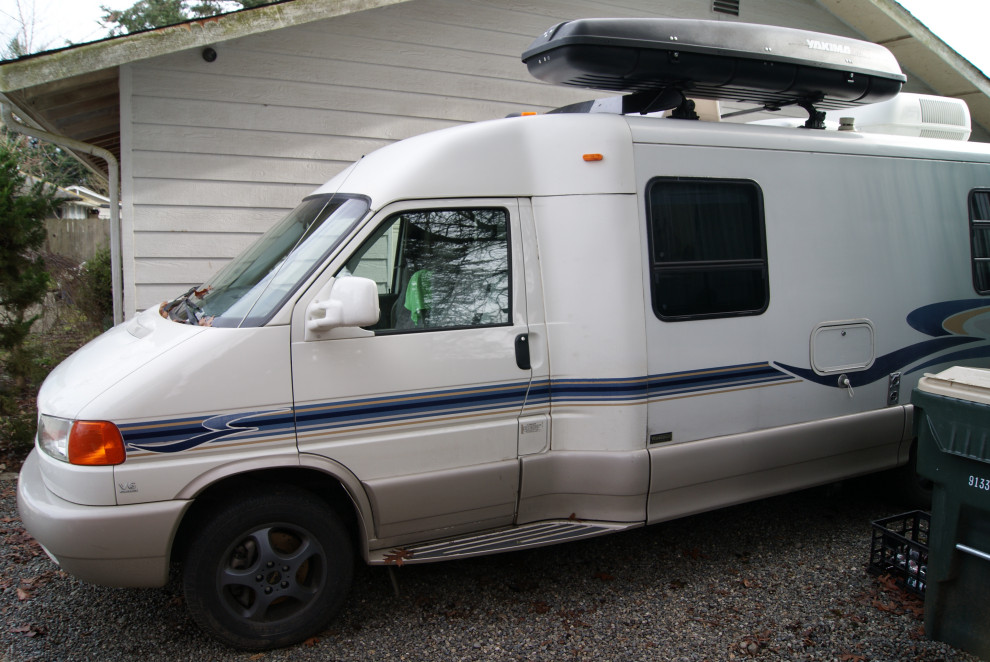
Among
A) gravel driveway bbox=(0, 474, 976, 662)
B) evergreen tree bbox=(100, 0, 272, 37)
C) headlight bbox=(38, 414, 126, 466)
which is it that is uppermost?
evergreen tree bbox=(100, 0, 272, 37)

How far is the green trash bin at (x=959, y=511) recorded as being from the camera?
11.6 feet

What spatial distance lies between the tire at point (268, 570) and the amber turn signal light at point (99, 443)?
543 mm

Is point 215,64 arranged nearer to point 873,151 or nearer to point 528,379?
point 528,379

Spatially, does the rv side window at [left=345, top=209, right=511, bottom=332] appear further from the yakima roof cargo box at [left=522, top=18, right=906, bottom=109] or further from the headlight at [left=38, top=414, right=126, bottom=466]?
the headlight at [left=38, top=414, right=126, bottom=466]

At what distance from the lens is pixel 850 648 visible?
3.82 m

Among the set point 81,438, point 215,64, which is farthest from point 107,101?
point 81,438

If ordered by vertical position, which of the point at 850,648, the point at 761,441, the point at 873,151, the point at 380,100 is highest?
the point at 380,100

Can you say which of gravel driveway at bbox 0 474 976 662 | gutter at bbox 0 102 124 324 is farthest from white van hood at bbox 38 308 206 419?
gutter at bbox 0 102 124 324

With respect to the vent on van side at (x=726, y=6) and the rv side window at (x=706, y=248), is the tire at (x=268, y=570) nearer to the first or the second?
the rv side window at (x=706, y=248)

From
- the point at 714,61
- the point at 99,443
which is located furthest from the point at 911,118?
the point at 99,443

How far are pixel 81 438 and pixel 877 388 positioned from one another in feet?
15.3

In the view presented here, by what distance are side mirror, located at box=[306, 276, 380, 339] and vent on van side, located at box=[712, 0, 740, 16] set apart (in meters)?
7.45

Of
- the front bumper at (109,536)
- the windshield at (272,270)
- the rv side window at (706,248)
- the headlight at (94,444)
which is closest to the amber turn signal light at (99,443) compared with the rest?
the headlight at (94,444)

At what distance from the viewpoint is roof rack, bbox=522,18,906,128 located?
422 cm
